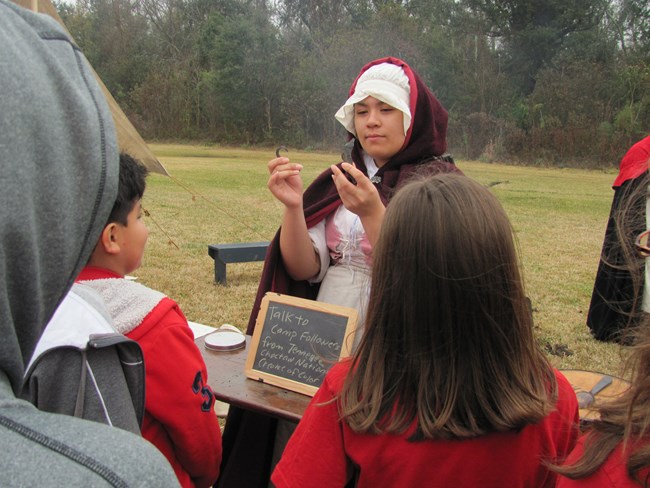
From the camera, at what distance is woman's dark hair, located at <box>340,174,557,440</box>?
1.18 m

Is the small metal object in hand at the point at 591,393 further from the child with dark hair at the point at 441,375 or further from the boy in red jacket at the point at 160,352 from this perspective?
the boy in red jacket at the point at 160,352

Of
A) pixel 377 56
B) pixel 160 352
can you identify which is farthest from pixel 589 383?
pixel 377 56

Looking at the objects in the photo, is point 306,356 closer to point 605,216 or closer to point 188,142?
point 605,216

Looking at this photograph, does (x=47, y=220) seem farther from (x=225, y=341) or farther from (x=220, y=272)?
(x=220, y=272)

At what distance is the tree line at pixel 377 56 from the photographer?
85.4 feet

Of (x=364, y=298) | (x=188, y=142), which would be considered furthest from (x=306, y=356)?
(x=188, y=142)

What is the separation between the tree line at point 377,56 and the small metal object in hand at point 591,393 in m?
24.6

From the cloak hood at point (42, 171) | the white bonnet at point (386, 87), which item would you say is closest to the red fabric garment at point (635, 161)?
the white bonnet at point (386, 87)

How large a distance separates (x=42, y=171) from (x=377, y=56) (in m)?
30.8

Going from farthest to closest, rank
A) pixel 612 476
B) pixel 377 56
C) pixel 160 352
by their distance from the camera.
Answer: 1. pixel 377 56
2. pixel 160 352
3. pixel 612 476

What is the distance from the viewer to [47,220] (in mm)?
534

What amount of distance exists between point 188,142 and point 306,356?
32495 millimetres

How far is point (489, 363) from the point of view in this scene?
123 centimetres

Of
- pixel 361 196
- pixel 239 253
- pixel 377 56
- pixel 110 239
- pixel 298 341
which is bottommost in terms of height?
pixel 239 253
